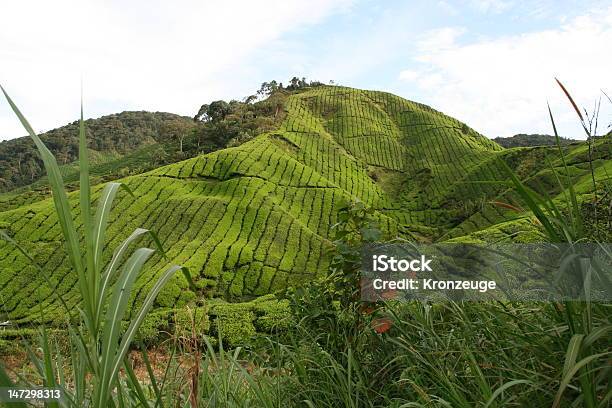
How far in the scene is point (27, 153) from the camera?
67.4 metres

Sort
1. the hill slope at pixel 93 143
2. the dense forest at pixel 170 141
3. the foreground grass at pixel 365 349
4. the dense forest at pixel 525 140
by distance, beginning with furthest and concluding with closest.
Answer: the dense forest at pixel 525 140, the hill slope at pixel 93 143, the dense forest at pixel 170 141, the foreground grass at pixel 365 349

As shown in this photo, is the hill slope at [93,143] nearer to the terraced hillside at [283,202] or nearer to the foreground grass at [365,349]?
the terraced hillside at [283,202]

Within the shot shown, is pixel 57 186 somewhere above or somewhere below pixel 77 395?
above

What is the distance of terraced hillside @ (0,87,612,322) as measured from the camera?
2422 cm

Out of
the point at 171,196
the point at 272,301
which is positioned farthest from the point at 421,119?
the point at 272,301

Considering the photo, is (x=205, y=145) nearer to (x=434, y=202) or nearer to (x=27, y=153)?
(x=434, y=202)

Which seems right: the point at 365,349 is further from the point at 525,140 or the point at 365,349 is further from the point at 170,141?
the point at 525,140

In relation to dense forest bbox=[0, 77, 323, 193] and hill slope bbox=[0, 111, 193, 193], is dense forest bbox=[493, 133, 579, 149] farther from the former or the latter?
hill slope bbox=[0, 111, 193, 193]

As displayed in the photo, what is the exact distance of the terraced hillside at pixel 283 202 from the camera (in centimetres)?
2422

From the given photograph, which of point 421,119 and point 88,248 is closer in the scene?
point 88,248

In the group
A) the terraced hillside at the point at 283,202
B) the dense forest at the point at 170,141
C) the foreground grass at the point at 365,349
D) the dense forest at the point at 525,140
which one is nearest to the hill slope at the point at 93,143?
the dense forest at the point at 170,141

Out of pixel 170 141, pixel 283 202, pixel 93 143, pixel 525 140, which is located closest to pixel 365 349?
pixel 283 202

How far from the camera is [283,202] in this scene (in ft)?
114

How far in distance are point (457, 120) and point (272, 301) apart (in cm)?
5843
